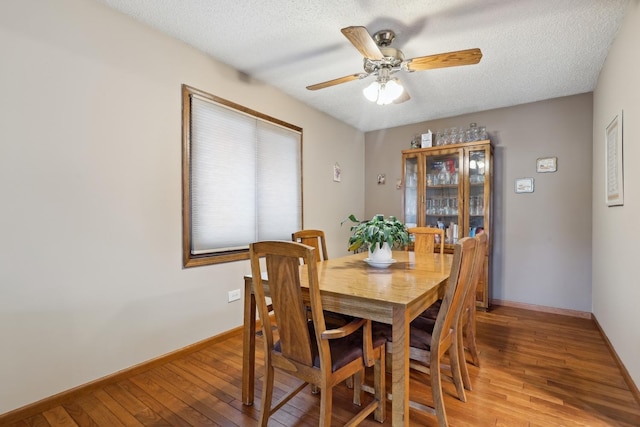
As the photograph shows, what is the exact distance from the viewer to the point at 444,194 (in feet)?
13.1

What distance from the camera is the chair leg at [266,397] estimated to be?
5.03ft

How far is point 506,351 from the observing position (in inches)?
101

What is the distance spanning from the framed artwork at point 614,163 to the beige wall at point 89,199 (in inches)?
122

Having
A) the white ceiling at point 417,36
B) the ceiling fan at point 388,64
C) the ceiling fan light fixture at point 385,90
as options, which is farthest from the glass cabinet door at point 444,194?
the ceiling fan light fixture at point 385,90

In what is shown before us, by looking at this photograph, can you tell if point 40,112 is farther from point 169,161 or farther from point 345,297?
point 345,297

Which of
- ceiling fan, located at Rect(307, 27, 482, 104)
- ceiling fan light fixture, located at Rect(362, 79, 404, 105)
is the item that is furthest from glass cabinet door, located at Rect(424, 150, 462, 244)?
ceiling fan light fixture, located at Rect(362, 79, 404, 105)

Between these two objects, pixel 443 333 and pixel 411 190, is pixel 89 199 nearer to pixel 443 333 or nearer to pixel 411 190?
pixel 443 333

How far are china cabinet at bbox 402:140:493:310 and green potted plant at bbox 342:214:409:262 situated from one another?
6.35 feet

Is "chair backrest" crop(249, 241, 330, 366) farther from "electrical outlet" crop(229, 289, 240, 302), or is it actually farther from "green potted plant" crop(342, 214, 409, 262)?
"electrical outlet" crop(229, 289, 240, 302)

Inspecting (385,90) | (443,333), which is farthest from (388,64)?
(443,333)

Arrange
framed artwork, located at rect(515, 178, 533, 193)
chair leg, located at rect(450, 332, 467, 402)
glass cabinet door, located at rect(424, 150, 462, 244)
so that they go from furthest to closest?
glass cabinet door, located at rect(424, 150, 462, 244) → framed artwork, located at rect(515, 178, 533, 193) → chair leg, located at rect(450, 332, 467, 402)

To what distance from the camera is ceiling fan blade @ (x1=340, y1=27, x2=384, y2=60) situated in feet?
5.48

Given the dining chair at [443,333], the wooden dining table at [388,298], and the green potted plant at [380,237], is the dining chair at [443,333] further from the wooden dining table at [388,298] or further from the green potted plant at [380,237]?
the green potted plant at [380,237]

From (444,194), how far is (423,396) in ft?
8.63
